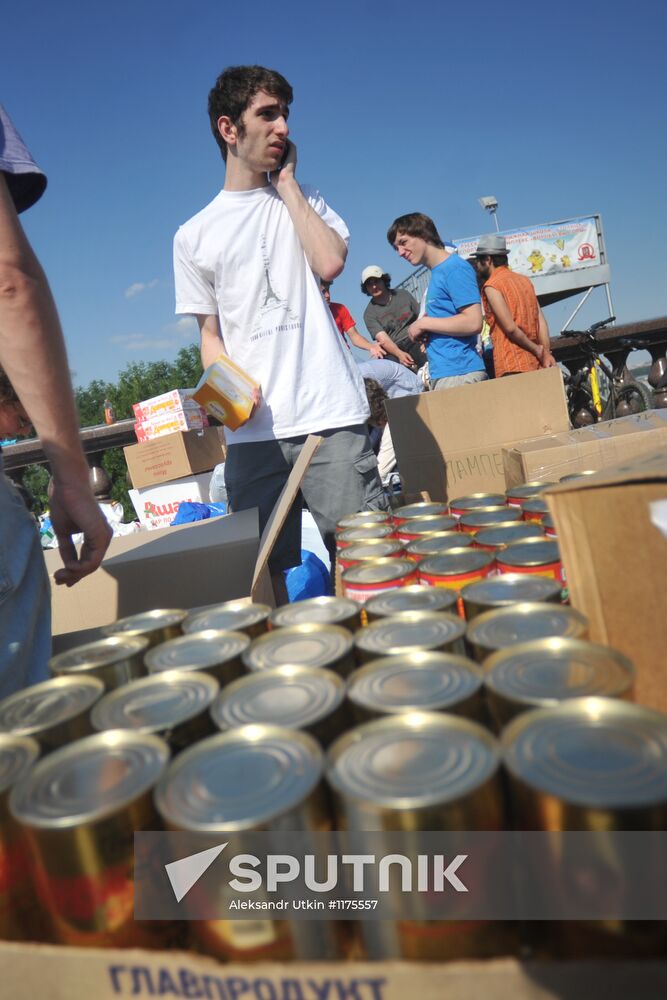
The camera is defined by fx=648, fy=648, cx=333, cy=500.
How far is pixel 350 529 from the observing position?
189cm

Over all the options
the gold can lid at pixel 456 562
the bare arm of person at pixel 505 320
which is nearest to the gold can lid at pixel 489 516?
the gold can lid at pixel 456 562

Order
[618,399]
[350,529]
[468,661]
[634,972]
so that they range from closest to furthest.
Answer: [634,972] → [468,661] → [350,529] → [618,399]

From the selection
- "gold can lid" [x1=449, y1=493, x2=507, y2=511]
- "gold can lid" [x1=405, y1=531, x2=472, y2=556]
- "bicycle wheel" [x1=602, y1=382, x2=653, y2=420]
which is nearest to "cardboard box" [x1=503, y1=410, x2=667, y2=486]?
"gold can lid" [x1=449, y1=493, x2=507, y2=511]

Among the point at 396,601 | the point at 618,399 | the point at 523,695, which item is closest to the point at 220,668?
the point at 396,601

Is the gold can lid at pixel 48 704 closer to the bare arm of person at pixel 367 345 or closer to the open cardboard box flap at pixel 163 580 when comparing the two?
the open cardboard box flap at pixel 163 580

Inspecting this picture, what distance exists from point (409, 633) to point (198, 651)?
0.34 meters

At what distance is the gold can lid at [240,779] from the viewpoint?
591mm

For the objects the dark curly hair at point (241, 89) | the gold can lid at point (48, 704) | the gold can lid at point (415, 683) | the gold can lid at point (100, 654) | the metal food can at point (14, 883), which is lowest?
the metal food can at point (14, 883)

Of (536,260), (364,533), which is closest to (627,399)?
(364,533)

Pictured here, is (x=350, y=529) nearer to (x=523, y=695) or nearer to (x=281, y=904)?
(x=523, y=695)

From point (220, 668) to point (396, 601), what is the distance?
13.6 inches

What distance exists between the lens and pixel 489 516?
1696 mm

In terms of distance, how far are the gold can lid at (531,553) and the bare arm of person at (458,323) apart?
2.32 metres

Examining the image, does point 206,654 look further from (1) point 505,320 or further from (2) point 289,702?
(1) point 505,320
